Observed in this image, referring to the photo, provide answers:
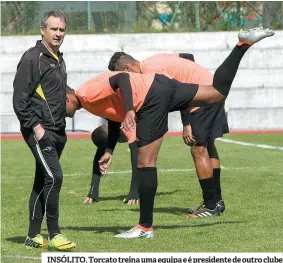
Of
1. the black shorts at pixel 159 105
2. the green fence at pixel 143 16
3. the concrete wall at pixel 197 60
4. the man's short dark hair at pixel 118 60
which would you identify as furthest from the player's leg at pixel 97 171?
the green fence at pixel 143 16

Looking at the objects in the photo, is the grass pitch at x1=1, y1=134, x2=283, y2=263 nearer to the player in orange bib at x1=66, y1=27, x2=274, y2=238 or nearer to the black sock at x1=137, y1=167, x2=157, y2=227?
the black sock at x1=137, y1=167, x2=157, y2=227

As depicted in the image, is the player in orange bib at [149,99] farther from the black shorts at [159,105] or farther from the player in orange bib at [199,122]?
the player in orange bib at [199,122]

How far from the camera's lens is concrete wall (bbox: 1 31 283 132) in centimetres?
2677

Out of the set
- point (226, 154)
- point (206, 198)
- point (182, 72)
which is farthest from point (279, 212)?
point (226, 154)

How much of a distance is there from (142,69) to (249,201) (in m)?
2.35

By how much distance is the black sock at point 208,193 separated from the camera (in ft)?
35.3

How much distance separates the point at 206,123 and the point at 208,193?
2.56 feet

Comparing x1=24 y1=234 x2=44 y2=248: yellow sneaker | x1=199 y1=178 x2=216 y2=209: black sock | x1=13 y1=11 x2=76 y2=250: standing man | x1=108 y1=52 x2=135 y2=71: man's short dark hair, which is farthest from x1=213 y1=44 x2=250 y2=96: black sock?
x1=24 y1=234 x2=44 y2=248: yellow sneaker

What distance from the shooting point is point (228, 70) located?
29.8 feet

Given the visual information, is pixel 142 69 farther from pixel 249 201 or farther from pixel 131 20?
pixel 131 20

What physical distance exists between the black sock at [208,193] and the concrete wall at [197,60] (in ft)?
49.2

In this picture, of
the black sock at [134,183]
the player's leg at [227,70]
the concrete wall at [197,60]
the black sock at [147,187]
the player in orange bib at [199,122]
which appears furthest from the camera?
the concrete wall at [197,60]

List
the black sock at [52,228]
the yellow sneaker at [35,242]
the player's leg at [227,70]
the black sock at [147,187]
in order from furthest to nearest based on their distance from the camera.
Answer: the black sock at [147,187], the player's leg at [227,70], the yellow sneaker at [35,242], the black sock at [52,228]

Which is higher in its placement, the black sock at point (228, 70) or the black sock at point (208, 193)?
the black sock at point (228, 70)
